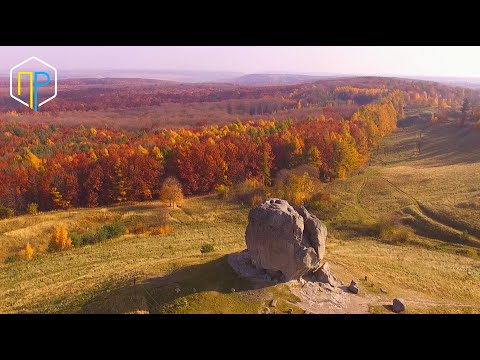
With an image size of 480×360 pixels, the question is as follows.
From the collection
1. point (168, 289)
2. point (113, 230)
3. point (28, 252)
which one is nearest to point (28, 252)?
point (28, 252)

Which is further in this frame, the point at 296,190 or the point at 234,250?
the point at 296,190

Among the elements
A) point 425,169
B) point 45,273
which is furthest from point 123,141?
point 425,169

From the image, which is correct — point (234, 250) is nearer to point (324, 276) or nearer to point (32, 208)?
point (324, 276)

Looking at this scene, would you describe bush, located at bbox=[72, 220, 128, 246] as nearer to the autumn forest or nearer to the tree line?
the tree line

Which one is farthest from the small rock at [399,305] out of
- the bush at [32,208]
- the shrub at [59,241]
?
the bush at [32,208]

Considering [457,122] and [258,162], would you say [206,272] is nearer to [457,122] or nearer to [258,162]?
[258,162]
